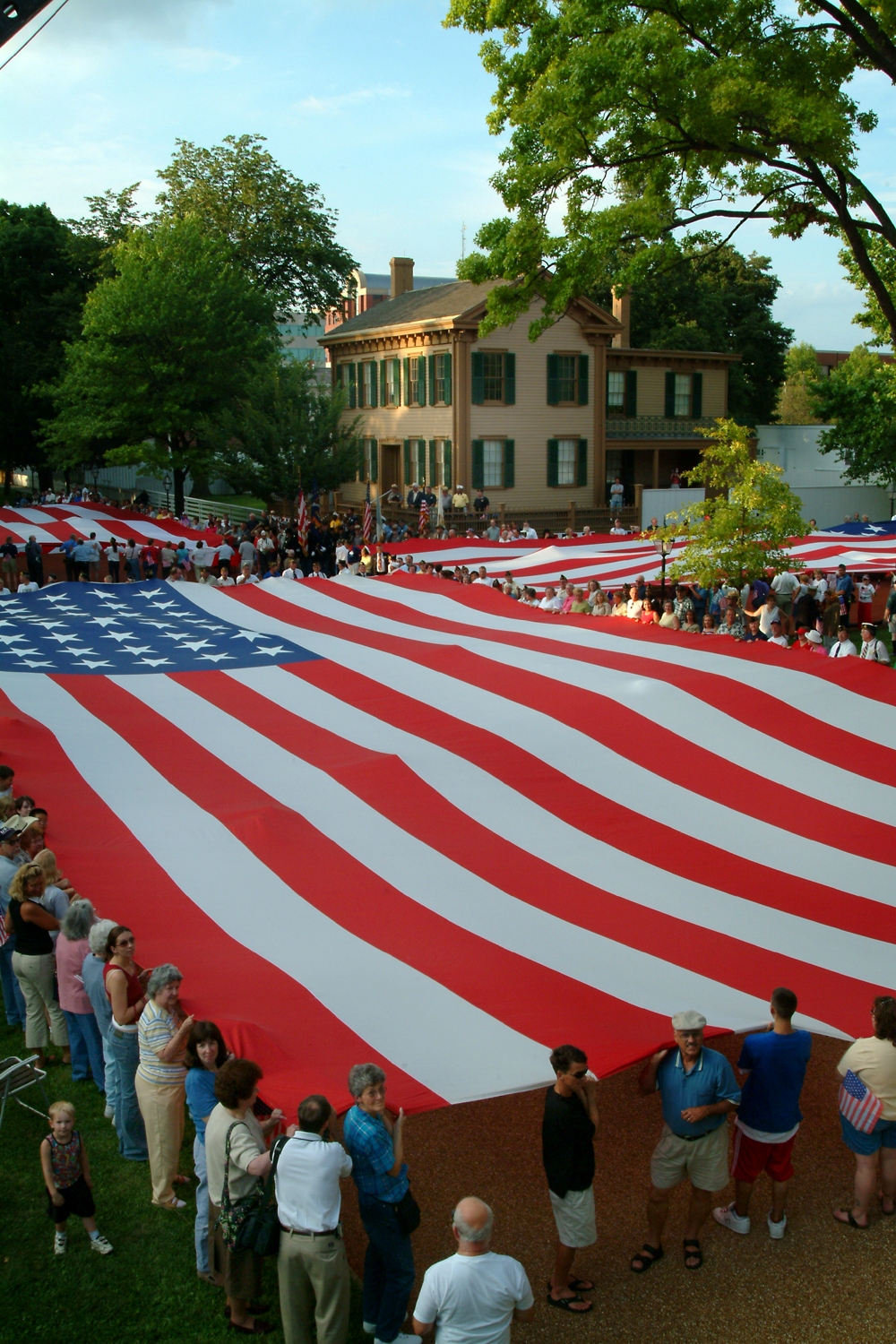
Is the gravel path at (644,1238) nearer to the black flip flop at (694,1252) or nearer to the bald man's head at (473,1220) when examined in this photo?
the black flip flop at (694,1252)

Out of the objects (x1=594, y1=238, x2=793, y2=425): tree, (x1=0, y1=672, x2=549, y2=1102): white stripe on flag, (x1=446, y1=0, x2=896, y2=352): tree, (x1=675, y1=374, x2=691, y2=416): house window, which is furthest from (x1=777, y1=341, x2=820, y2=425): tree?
(x1=0, y1=672, x2=549, y2=1102): white stripe on flag

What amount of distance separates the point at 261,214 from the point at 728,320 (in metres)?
18.9

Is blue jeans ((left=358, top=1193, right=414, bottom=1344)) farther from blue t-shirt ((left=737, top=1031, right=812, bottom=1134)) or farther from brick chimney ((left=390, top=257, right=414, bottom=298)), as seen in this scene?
brick chimney ((left=390, top=257, right=414, bottom=298))

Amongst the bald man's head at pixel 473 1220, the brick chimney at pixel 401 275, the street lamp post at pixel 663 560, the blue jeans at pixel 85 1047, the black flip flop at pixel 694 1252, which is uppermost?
the brick chimney at pixel 401 275

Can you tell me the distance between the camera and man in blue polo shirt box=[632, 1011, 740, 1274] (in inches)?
187

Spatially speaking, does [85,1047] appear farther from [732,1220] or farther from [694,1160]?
[732,1220]

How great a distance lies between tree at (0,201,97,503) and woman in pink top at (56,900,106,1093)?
3515 cm

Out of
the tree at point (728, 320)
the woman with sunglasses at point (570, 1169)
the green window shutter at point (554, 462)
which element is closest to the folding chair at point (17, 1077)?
the woman with sunglasses at point (570, 1169)

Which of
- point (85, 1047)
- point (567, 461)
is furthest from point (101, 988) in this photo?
point (567, 461)

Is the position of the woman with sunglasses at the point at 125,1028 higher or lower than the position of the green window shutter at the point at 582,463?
lower

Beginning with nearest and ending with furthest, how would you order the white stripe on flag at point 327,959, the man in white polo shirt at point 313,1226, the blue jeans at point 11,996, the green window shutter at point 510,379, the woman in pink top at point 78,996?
the man in white polo shirt at point 313,1226, the white stripe on flag at point 327,959, the woman in pink top at point 78,996, the blue jeans at point 11,996, the green window shutter at point 510,379

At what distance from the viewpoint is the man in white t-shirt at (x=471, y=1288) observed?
3.66 metres

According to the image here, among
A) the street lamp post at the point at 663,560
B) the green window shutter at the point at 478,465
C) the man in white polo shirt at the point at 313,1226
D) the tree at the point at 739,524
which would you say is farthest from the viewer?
the green window shutter at the point at 478,465

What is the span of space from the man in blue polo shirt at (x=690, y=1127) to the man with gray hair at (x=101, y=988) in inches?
104
